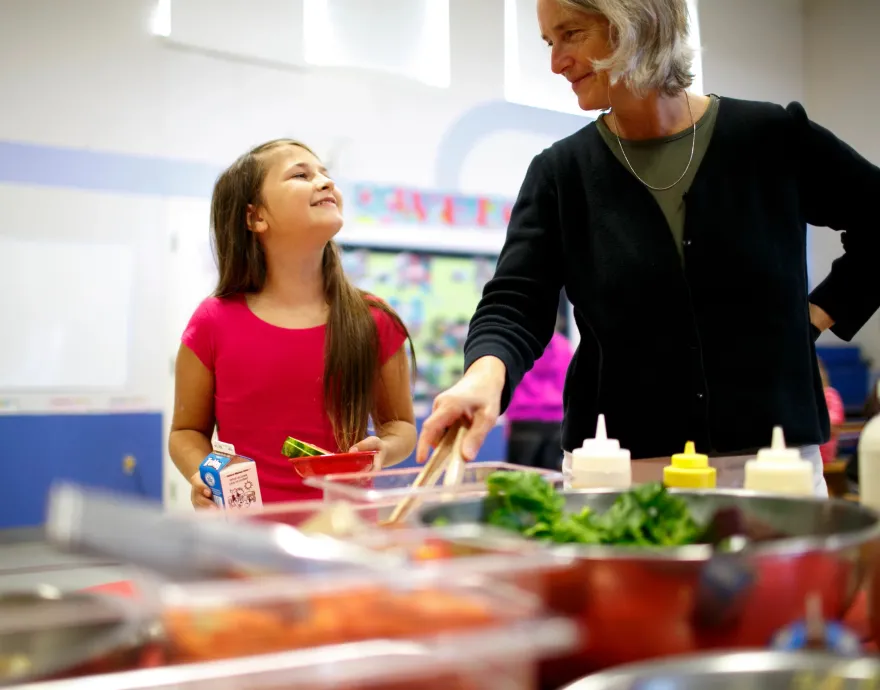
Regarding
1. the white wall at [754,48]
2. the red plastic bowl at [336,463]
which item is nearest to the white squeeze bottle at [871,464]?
the red plastic bowl at [336,463]

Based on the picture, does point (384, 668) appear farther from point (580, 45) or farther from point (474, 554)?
point (580, 45)

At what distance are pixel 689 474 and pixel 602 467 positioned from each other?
11cm

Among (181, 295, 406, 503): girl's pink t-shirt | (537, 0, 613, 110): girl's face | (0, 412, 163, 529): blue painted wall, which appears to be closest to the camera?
(537, 0, 613, 110): girl's face

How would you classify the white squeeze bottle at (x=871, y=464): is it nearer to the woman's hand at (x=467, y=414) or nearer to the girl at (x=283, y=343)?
the woman's hand at (x=467, y=414)

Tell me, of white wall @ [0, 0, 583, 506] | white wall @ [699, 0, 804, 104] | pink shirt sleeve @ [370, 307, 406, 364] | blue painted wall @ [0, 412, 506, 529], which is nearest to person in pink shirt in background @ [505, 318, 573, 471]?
white wall @ [0, 0, 583, 506]

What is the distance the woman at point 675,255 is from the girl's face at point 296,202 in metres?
0.62

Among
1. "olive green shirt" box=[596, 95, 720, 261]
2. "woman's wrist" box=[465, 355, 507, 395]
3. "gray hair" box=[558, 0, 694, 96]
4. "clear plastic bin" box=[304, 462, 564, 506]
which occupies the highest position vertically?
"gray hair" box=[558, 0, 694, 96]

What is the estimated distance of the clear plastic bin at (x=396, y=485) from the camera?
89 cm

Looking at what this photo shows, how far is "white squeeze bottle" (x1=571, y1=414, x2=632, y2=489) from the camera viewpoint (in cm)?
104

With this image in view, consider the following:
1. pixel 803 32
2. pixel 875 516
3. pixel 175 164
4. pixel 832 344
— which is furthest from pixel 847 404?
pixel 875 516

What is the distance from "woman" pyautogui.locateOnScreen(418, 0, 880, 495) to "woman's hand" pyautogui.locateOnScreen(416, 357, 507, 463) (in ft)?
0.51

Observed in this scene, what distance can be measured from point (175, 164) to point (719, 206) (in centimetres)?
365

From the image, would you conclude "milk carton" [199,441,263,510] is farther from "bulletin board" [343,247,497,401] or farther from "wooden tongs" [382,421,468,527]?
"bulletin board" [343,247,497,401]

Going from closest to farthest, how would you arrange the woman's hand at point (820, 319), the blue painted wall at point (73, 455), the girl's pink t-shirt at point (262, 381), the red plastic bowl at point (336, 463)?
the red plastic bowl at point (336, 463), the woman's hand at point (820, 319), the girl's pink t-shirt at point (262, 381), the blue painted wall at point (73, 455)
